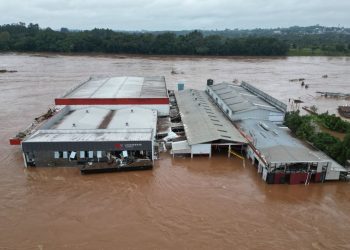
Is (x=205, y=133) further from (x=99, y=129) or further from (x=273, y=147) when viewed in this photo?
(x=99, y=129)

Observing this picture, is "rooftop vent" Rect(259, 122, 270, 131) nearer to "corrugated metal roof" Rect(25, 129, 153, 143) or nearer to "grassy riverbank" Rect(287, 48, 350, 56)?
"corrugated metal roof" Rect(25, 129, 153, 143)

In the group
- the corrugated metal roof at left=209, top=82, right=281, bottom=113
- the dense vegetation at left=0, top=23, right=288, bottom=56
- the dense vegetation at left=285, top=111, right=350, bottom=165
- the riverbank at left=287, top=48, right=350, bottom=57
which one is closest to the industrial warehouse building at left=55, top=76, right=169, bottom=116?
the corrugated metal roof at left=209, top=82, right=281, bottom=113

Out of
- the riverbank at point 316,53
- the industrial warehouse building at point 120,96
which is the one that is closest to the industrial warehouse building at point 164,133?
the industrial warehouse building at point 120,96

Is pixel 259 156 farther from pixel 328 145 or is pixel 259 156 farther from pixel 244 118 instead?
pixel 244 118

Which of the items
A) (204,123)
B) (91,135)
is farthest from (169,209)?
(204,123)

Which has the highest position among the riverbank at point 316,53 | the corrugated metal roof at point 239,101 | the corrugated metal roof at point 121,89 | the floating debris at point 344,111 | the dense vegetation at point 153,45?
the dense vegetation at point 153,45

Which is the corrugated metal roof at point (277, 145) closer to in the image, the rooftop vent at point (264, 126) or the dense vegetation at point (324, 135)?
the rooftop vent at point (264, 126)
